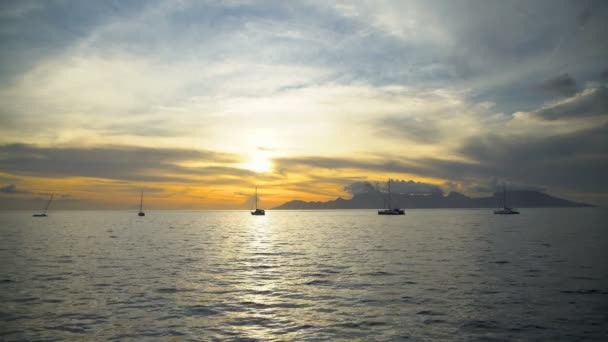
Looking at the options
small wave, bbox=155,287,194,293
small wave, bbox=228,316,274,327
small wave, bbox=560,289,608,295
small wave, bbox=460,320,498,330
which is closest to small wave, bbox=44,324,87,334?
small wave, bbox=228,316,274,327

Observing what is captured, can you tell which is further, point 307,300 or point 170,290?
point 170,290

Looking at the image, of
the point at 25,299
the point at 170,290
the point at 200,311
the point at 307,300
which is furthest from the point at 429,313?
Answer: the point at 25,299

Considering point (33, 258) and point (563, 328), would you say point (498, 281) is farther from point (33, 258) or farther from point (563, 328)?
point (33, 258)

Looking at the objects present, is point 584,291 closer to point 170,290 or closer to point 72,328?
point 170,290

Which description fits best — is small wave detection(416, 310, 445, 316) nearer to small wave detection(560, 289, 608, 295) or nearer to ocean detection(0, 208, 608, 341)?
ocean detection(0, 208, 608, 341)

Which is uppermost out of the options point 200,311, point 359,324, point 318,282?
point 359,324

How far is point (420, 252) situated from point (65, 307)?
149ft

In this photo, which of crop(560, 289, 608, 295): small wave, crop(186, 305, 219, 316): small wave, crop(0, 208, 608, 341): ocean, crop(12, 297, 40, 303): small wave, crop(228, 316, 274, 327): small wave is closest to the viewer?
crop(0, 208, 608, 341): ocean

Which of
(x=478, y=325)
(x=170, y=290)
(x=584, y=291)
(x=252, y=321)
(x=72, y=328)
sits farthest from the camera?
(x=170, y=290)

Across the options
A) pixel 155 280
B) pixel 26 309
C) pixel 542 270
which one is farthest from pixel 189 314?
Result: pixel 542 270

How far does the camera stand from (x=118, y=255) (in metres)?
53.6

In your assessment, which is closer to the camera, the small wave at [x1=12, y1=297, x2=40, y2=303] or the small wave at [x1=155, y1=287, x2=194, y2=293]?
the small wave at [x1=12, y1=297, x2=40, y2=303]

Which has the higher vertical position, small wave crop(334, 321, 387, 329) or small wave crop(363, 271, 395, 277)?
small wave crop(334, 321, 387, 329)

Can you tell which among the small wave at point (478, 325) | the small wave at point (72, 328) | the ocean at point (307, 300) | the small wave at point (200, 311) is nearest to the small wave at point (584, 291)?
the ocean at point (307, 300)
